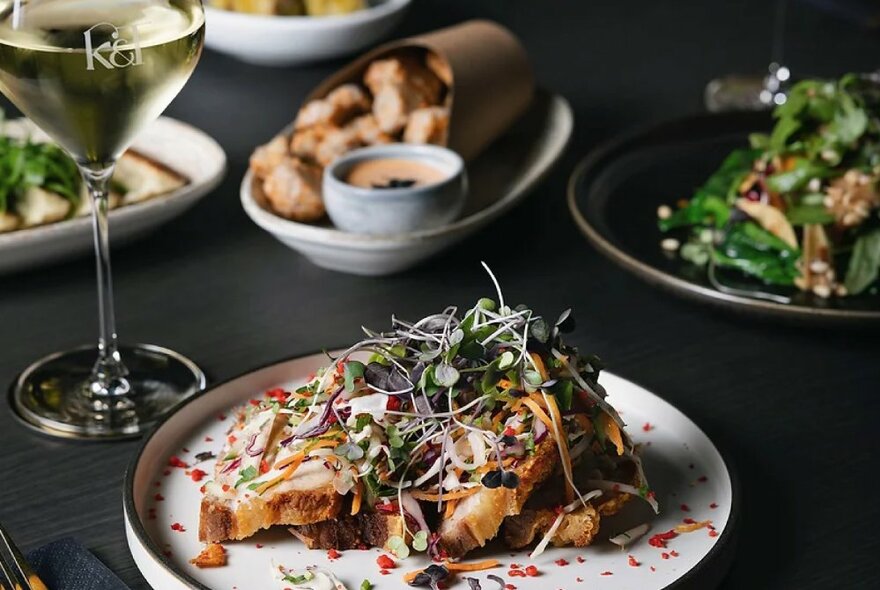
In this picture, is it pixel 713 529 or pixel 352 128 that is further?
pixel 352 128

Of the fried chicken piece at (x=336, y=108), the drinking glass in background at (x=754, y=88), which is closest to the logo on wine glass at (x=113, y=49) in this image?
the fried chicken piece at (x=336, y=108)

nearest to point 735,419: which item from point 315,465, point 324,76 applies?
point 315,465

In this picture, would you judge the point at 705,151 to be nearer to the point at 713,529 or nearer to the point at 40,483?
the point at 713,529

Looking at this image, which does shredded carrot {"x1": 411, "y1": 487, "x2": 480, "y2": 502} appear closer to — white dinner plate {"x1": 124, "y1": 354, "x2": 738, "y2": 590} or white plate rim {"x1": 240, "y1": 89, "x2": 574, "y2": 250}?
white dinner plate {"x1": 124, "y1": 354, "x2": 738, "y2": 590}

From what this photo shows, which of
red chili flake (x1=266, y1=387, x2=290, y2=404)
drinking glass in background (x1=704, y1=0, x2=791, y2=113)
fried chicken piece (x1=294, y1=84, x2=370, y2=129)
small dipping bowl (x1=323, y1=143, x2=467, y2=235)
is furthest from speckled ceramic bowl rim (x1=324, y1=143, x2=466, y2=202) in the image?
drinking glass in background (x1=704, y1=0, x2=791, y2=113)

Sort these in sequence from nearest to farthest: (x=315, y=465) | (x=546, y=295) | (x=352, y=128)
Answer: (x=315, y=465)
(x=546, y=295)
(x=352, y=128)

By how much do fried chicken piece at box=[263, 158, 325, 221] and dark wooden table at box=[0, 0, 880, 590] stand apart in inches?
3.2

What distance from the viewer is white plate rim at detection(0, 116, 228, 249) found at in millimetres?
1997

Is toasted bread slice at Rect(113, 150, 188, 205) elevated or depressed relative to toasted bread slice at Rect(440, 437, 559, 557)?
depressed

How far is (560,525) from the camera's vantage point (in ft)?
4.48

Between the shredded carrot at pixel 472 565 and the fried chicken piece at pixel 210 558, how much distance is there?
0.76ft

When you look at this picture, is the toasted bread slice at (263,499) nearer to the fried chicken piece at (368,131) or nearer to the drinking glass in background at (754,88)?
the fried chicken piece at (368,131)

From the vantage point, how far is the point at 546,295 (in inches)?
83.7

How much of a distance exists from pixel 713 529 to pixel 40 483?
805 millimetres
